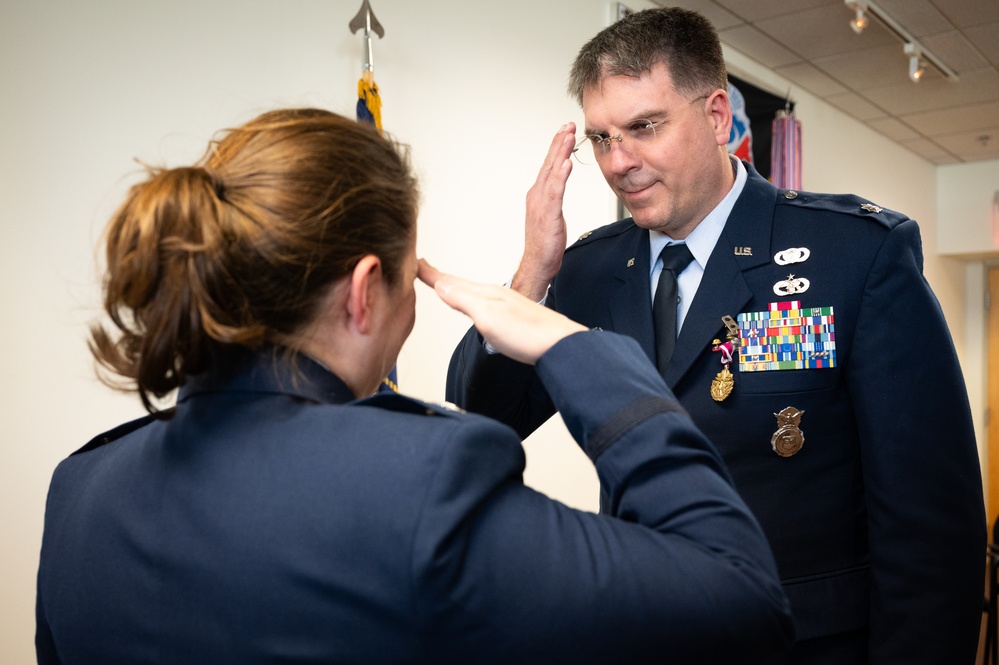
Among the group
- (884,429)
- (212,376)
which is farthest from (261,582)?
(884,429)

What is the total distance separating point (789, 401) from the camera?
1.33 meters

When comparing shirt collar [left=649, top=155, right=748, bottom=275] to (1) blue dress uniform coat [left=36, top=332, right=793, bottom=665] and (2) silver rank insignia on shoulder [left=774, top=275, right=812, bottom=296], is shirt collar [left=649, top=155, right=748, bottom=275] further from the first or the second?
(1) blue dress uniform coat [left=36, top=332, right=793, bottom=665]

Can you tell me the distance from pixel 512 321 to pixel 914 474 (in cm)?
79

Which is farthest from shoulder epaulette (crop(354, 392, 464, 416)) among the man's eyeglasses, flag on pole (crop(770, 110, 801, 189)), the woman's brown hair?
flag on pole (crop(770, 110, 801, 189))

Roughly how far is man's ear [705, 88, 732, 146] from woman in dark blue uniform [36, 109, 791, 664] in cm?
85

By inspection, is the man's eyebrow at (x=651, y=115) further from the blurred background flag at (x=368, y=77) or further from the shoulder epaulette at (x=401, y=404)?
the blurred background flag at (x=368, y=77)

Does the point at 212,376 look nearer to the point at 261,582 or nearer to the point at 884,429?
the point at 261,582

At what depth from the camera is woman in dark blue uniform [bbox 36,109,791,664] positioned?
25.1 inches

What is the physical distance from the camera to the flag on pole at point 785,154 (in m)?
4.51

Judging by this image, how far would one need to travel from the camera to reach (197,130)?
2219 mm

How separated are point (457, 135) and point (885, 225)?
185 centimetres

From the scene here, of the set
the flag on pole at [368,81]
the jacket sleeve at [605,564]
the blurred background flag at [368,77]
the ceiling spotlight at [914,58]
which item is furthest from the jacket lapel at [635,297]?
the ceiling spotlight at [914,58]

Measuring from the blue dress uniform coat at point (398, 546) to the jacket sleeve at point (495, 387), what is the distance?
0.65m

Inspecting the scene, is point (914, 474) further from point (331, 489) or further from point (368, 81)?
point (368, 81)
